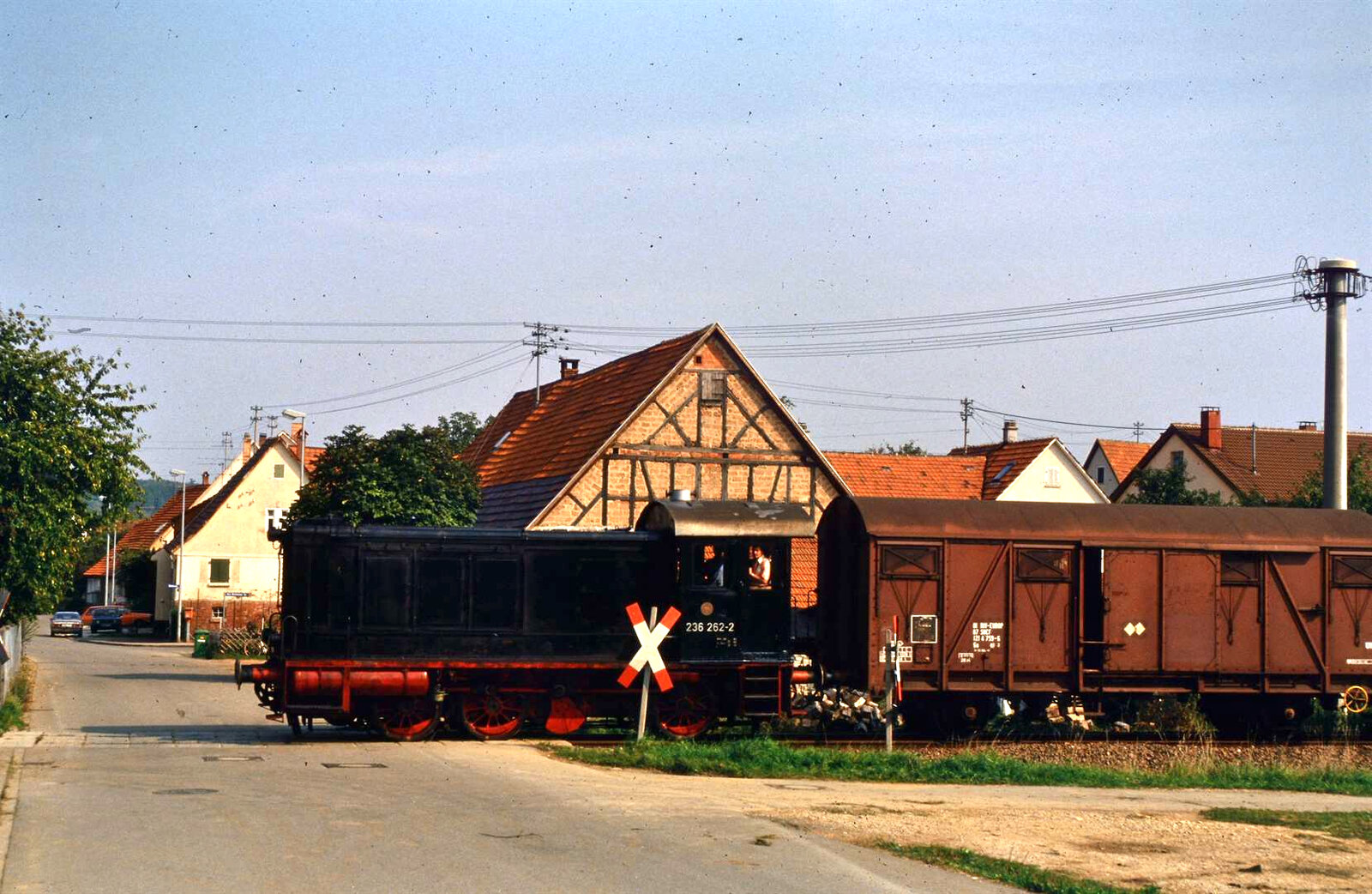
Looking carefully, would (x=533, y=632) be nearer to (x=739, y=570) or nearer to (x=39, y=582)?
(x=739, y=570)

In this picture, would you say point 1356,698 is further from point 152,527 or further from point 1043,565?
point 152,527

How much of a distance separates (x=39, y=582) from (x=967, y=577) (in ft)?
51.4

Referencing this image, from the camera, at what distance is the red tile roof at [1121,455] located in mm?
78500

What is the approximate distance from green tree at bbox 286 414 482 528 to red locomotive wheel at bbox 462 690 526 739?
10726 millimetres

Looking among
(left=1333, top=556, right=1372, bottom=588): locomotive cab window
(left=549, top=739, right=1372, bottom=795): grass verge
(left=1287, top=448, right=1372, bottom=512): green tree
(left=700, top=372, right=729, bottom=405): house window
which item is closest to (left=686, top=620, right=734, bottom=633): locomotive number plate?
(left=549, top=739, right=1372, bottom=795): grass verge

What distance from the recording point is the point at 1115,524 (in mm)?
21375

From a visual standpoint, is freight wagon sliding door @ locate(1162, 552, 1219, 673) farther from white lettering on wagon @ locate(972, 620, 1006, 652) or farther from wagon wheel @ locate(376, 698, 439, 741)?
wagon wheel @ locate(376, 698, 439, 741)

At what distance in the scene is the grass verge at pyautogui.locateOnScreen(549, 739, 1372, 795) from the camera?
16234mm

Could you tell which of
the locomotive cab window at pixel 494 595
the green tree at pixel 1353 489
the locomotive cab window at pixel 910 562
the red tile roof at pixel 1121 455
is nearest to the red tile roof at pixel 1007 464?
the green tree at pixel 1353 489

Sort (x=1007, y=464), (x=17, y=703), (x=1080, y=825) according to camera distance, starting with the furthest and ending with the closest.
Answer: (x=1007, y=464)
(x=17, y=703)
(x=1080, y=825)

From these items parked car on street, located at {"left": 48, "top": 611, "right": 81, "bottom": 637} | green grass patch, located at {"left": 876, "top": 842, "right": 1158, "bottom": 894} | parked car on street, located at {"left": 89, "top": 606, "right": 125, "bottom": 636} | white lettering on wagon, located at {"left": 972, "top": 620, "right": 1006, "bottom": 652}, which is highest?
white lettering on wagon, located at {"left": 972, "top": 620, "right": 1006, "bottom": 652}

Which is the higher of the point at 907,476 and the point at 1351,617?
the point at 907,476

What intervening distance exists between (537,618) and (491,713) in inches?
56.2

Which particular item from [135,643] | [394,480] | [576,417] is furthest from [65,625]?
[394,480]
